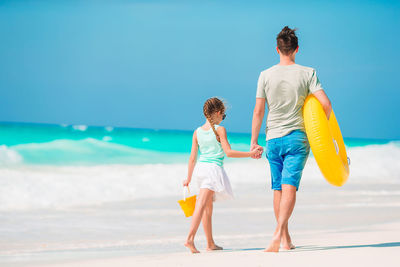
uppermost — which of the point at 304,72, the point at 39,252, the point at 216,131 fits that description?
the point at 304,72

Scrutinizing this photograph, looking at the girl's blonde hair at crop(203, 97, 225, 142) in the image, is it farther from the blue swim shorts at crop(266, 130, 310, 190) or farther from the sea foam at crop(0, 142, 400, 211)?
the sea foam at crop(0, 142, 400, 211)

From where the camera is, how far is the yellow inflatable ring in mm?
3449

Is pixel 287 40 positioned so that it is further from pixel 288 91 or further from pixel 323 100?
pixel 323 100

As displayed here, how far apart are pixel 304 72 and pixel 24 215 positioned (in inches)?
148

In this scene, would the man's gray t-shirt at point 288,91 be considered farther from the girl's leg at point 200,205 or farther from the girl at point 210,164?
the girl's leg at point 200,205

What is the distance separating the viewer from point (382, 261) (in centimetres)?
307

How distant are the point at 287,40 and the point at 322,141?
0.66 m

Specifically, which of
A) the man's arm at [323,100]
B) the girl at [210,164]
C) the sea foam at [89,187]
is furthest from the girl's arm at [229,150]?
the sea foam at [89,187]

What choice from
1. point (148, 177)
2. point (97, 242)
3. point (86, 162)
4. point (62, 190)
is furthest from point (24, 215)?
point (86, 162)

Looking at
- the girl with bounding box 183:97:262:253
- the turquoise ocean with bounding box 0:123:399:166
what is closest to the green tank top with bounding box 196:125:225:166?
the girl with bounding box 183:97:262:253

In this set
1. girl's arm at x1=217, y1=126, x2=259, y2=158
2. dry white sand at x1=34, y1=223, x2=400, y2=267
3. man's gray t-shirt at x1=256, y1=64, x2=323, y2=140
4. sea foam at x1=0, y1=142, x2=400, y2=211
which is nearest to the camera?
dry white sand at x1=34, y1=223, x2=400, y2=267

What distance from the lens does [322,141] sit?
3.48 metres

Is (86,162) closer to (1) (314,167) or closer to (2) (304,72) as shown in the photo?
(1) (314,167)

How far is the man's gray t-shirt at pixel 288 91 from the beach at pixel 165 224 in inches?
30.7
